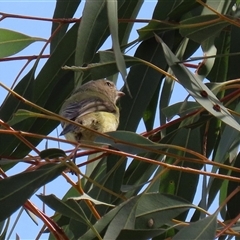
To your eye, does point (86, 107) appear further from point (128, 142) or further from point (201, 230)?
point (201, 230)

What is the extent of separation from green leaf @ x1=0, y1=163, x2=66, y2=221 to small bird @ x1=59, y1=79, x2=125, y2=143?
828 millimetres

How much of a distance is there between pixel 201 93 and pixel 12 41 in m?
1.08

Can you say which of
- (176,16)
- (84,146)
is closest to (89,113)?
(176,16)

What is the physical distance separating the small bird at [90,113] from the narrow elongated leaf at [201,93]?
2.77ft

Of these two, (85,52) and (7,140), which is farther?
(7,140)

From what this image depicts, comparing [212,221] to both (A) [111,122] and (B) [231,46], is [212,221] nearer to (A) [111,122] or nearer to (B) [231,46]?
(B) [231,46]

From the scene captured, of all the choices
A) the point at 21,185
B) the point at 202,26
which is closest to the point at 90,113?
the point at 202,26

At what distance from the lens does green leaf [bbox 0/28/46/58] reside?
330cm

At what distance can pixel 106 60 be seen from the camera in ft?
9.35

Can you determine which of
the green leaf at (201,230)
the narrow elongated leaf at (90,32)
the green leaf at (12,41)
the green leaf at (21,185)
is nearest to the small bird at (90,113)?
the green leaf at (12,41)

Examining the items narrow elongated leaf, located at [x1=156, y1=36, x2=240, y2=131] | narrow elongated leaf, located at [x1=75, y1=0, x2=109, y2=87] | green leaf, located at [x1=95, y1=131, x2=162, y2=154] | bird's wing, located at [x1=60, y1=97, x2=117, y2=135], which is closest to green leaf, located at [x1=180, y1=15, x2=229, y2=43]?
narrow elongated leaf, located at [x1=156, y1=36, x2=240, y2=131]

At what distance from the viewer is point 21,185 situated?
253 cm

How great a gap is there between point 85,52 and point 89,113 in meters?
1.31

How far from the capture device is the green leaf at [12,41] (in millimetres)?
3299
